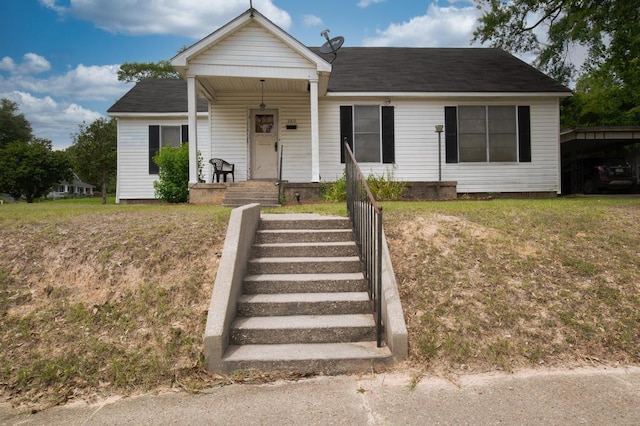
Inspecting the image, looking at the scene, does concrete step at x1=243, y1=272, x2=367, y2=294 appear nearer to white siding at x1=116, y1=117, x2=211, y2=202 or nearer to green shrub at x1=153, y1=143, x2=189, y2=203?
green shrub at x1=153, y1=143, x2=189, y2=203

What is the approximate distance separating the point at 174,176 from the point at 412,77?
7941mm

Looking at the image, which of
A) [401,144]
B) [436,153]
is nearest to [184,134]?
[401,144]

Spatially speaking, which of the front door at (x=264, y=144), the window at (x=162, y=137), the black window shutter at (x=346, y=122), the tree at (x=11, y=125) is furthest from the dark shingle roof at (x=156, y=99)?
the tree at (x=11, y=125)

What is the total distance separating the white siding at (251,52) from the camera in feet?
30.6

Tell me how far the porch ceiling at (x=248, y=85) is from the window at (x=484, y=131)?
15.4ft

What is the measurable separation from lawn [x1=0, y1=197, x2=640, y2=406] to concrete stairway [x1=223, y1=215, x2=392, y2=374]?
32cm

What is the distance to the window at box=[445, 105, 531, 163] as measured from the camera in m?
11.3

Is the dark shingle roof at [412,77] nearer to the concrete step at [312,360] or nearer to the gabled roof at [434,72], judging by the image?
the gabled roof at [434,72]

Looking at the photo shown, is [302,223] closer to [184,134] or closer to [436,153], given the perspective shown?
[436,153]

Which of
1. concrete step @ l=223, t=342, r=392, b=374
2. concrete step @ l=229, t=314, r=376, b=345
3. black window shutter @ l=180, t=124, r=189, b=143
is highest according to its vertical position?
black window shutter @ l=180, t=124, r=189, b=143

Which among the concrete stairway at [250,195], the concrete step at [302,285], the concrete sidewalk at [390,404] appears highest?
the concrete stairway at [250,195]

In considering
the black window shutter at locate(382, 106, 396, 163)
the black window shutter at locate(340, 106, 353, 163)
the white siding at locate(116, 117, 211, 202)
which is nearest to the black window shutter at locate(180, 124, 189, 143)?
the white siding at locate(116, 117, 211, 202)

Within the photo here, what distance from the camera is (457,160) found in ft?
37.3

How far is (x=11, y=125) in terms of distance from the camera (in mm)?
39969
